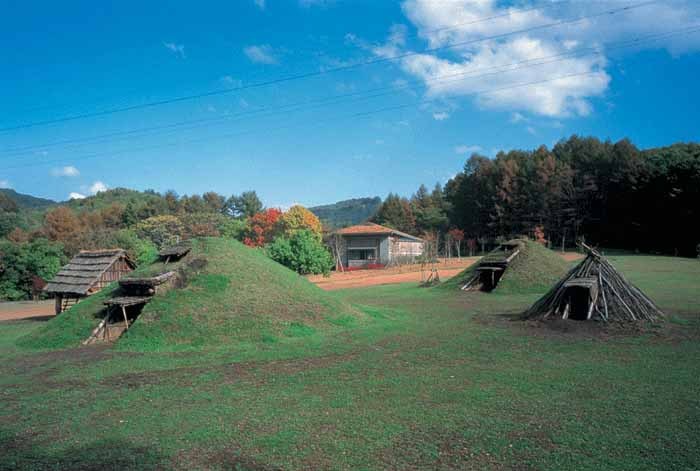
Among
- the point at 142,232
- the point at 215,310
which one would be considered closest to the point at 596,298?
the point at 215,310

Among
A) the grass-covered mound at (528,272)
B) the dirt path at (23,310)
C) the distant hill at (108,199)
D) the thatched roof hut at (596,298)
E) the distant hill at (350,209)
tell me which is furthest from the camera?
the distant hill at (350,209)

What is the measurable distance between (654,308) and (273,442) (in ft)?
45.1

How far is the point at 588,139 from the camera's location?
69375 mm

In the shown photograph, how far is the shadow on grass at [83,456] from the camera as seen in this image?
609 cm

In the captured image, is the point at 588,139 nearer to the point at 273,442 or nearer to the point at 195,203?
the point at 195,203

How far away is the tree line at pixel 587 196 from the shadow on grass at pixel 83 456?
56153mm

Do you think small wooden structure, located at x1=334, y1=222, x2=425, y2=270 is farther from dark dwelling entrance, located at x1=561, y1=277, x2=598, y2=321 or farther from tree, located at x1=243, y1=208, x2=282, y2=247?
dark dwelling entrance, located at x1=561, y1=277, x2=598, y2=321

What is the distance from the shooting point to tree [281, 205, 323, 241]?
6209cm

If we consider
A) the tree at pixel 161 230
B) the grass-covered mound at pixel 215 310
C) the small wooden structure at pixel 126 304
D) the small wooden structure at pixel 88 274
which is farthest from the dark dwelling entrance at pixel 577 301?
the tree at pixel 161 230

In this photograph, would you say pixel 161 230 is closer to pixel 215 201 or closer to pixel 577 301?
pixel 215 201

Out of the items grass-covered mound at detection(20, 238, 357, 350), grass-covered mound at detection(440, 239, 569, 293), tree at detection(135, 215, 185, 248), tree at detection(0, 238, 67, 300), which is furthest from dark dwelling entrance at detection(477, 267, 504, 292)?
tree at detection(135, 215, 185, 248)

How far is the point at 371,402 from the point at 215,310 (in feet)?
27.3

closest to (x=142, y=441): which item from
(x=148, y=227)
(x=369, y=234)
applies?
(x=369, y=234)

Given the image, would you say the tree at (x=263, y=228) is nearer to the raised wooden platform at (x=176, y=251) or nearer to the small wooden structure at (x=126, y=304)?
the raised wooden platform at (x=176, y=251)
